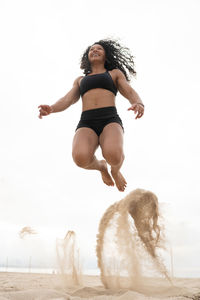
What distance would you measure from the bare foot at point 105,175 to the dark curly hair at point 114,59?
1526 millimetres

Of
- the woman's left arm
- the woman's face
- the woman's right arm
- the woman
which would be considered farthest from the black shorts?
the woman's face

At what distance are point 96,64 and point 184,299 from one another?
366 cm

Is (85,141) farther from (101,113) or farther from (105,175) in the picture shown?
(105,175)

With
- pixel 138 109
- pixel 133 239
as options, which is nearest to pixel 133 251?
pixel 133 239

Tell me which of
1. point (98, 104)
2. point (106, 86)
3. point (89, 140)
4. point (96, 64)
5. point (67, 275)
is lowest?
point (67, 275)

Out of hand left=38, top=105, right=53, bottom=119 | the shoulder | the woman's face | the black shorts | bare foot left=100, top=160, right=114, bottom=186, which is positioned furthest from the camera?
bare foot left=100, top=160, right=114, bottom=186

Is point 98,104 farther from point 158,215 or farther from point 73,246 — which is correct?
point 73,246

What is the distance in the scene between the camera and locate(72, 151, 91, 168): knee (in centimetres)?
411

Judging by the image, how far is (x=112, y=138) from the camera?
161 inches

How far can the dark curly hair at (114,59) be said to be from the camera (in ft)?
16.8

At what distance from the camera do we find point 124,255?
5.82 metres

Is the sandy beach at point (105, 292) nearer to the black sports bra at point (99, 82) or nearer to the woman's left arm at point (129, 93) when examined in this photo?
the woman's left arm at point (129, 93)

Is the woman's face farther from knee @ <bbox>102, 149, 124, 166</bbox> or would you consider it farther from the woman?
knee @ <bbox>102, 149, 124, 166</bbox>

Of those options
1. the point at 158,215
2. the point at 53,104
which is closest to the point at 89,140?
the point at 53,104
